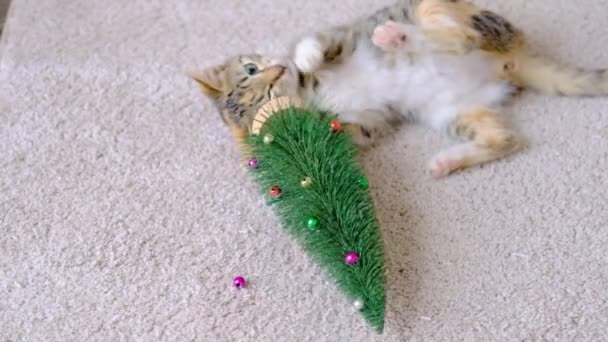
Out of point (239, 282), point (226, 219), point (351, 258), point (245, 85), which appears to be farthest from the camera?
point (245, 85)

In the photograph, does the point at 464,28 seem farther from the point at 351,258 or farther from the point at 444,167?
the point at 351,258

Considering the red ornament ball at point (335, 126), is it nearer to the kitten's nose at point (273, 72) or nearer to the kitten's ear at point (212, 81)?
the kitten's nose at point (273, 72)

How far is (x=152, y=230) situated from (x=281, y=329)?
0.33 metres

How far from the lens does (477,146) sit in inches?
52.2

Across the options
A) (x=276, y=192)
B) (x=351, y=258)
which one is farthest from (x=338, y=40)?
(x=351, y=258)

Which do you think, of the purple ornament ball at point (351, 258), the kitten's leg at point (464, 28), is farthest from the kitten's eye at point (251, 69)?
the purple ornament ball at point (351, 258)

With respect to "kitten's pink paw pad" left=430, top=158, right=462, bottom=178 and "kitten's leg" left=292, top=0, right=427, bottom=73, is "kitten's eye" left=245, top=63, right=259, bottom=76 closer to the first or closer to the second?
"kitten's leg" left=292, top=0, right=427, bottom=73

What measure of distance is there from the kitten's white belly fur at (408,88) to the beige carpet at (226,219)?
60mm

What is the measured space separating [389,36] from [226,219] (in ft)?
1.57

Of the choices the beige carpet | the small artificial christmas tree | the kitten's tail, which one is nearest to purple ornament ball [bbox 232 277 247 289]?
the beige carpet

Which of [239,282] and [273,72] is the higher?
[273,72]

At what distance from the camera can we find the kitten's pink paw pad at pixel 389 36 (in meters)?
1.32

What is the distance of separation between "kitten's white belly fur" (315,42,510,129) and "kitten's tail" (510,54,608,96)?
2.1 inches

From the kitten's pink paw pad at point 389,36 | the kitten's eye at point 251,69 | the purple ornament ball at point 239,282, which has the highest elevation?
the kitten's pink paw pad at point 389,36
